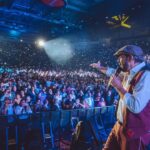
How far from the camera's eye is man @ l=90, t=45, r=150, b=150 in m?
2.17

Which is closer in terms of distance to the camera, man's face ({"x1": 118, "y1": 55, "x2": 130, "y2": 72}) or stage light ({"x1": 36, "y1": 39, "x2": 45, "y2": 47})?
man's face ({"x1": 118, "y1": 55, "x2": 130, "y2": 72})

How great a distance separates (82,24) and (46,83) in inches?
191

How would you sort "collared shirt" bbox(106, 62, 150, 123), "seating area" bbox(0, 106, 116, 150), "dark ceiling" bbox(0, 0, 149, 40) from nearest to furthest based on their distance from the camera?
"collared shirt" bbox(106, 62, 150, 123), "seating area" bbox(0, 106, 116, 150), "dark ceiling" bbox(0, 0, 149, 40)

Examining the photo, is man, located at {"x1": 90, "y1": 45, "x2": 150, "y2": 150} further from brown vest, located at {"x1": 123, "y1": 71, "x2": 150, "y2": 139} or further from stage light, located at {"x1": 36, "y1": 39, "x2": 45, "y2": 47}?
stage light, located at {"x1": 36, "y1": 39, "x2": 45, "y2": 47}

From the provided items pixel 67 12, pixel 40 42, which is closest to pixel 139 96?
pixel 67 12

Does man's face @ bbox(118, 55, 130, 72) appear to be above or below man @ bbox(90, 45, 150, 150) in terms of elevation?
above

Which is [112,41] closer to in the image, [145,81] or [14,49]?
[14,49]

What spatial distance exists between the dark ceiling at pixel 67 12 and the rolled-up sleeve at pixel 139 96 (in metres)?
8.57

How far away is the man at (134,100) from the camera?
7.13 feet

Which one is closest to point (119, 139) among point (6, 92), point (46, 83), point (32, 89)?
point (6, 92)

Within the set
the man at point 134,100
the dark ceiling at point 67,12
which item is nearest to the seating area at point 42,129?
the man at point 134,100

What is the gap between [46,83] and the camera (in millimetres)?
14133

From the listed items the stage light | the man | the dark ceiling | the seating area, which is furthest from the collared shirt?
Answer: the stage light

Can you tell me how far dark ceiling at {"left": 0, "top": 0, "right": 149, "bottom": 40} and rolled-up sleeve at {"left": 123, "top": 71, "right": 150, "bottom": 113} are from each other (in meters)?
8.57
